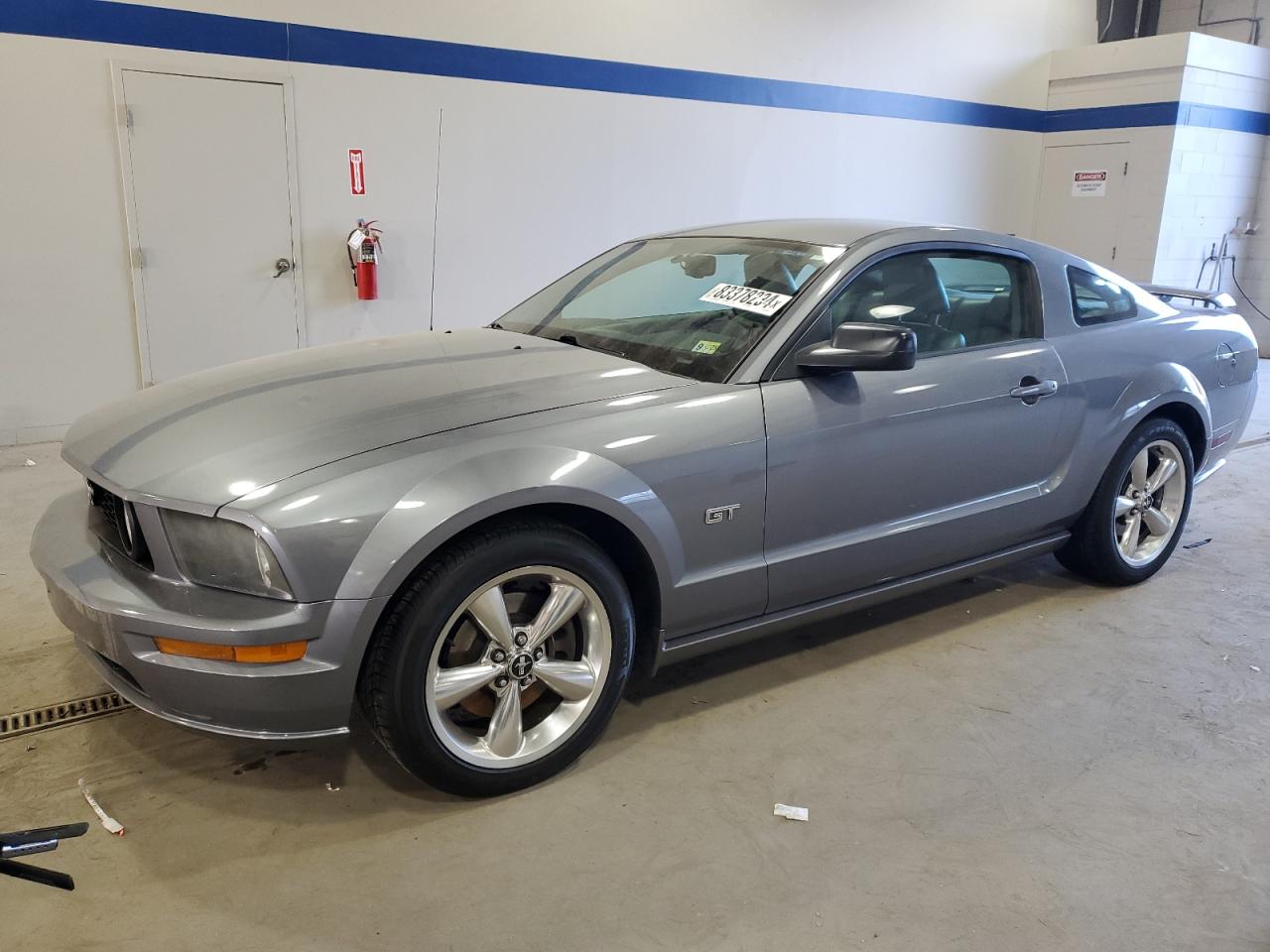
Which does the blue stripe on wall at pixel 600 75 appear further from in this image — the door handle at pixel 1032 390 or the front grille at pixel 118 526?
the door handle at pixel 1032 390

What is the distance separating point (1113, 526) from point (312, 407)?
286 cm

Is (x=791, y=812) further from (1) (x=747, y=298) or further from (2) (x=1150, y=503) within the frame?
(2) (x=1150, y=503)

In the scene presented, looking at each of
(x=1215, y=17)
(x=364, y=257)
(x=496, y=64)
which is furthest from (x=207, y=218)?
(x=1215, y=17)

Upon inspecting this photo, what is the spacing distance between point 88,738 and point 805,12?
7.58 m

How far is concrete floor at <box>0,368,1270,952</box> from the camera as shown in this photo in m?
1.94

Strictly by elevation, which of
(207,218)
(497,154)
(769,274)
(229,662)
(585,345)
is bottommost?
(229,662)

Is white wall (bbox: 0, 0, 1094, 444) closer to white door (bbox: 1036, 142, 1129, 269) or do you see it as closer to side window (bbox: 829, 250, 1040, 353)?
white door (bbox: 1036, 142, 1129, 269)

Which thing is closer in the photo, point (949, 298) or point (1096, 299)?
point (949, 298)

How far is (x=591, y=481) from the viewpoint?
7.36ft

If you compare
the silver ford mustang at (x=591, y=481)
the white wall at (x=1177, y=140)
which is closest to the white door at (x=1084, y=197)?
the white wall at (x=1177, y=140)

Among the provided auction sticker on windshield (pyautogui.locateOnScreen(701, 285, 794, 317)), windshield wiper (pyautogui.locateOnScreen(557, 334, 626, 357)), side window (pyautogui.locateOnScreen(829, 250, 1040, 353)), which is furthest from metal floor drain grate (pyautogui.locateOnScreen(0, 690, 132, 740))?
side window (pyautogui.locateOnScreen(829, 250, 1040, 353))

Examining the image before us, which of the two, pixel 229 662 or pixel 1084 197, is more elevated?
pixel 1084 197

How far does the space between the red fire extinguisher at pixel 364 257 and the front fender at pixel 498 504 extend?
178 inches

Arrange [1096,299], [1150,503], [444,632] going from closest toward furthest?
[444,632]
[1096,299]
[1150,503]
